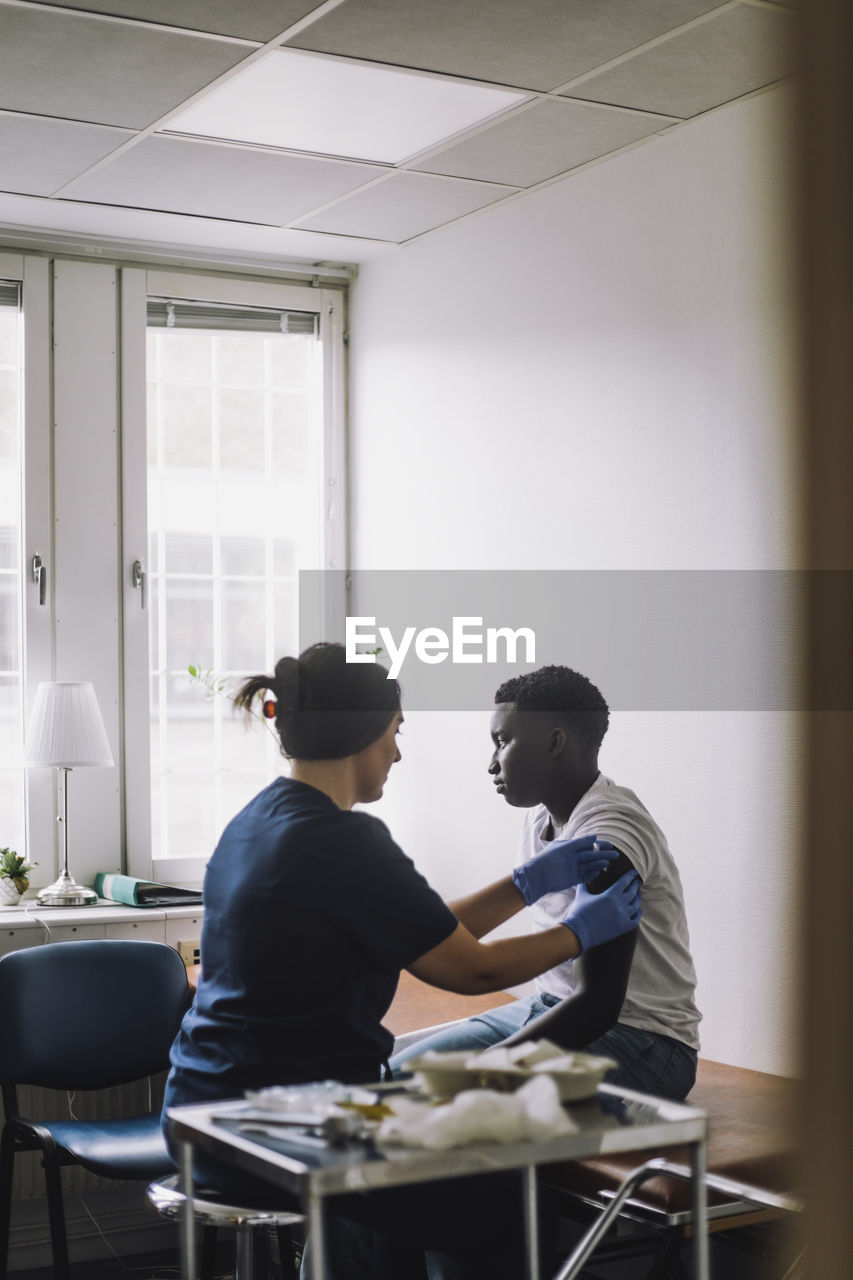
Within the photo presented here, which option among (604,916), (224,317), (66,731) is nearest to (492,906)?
(604,916)

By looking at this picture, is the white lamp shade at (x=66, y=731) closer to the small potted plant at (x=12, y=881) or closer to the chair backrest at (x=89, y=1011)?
the small potted plant at (x=12, y=881)

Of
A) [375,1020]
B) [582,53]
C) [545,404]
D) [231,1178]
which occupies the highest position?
[582,53]

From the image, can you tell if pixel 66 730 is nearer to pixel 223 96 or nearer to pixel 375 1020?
pixel 223 96

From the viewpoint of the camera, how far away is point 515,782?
265 cm

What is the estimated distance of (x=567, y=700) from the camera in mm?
2711

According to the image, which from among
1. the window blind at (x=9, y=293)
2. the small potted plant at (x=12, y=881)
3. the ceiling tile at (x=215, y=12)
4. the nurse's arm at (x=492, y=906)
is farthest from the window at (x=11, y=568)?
the nurse's arm at (x=492, y=906)

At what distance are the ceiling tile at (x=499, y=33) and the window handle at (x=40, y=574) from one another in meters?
1.77

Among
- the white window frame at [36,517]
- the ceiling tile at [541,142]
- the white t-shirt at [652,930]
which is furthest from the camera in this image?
the white window frame at [36,517]

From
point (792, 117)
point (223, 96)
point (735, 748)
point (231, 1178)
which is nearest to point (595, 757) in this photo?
point (735, 748)

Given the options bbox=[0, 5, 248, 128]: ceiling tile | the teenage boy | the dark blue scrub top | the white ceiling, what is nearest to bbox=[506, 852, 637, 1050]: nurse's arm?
the teenage boy

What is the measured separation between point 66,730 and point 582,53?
213 centimetres

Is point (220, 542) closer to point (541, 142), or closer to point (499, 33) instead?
point (541, 142)

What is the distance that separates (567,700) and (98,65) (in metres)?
1.63

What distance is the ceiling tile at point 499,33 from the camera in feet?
8.43
